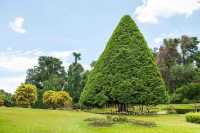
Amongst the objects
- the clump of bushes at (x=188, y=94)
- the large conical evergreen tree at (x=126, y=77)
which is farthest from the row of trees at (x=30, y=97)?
the clump of bushes at (x=188, y=94)

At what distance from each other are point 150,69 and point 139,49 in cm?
234

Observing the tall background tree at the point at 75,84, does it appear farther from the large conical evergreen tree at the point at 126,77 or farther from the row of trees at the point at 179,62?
the large conical evergreen tree at the point at 126,77

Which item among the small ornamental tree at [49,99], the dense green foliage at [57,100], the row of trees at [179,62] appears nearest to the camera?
the dense green foliage at [57,100]

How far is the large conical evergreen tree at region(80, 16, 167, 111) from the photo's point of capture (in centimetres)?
3959

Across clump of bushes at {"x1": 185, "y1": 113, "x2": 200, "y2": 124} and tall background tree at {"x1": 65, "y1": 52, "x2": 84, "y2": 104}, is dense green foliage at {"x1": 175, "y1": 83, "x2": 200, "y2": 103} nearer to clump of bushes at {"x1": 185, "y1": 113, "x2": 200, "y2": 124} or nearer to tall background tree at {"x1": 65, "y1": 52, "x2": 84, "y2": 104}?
tall background tree at {"x1": 65, "y1": 52, "x2": 84, "y2": 104}

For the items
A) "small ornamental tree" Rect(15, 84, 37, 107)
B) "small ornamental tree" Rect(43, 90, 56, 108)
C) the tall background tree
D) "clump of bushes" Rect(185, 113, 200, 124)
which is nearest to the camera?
"clump of bushes" Rect(185, 113, 200, 124)

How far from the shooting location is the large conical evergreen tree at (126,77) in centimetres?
3959

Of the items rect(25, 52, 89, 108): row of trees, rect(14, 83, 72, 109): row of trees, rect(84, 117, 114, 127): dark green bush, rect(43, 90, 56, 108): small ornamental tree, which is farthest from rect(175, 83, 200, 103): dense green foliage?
rect(84, 117, 114, 127): dark green bush

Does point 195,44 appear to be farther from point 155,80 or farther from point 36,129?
point 36,129

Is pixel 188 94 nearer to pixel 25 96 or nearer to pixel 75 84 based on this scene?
pixel 75 84

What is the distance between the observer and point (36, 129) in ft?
65.3

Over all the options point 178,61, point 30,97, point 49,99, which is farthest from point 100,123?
point 178,61

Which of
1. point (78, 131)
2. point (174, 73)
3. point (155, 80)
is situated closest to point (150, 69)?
point (155, 80)

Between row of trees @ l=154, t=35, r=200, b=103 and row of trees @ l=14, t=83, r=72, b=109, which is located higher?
row of trees @ l=154, t=35, r=200, b=103
